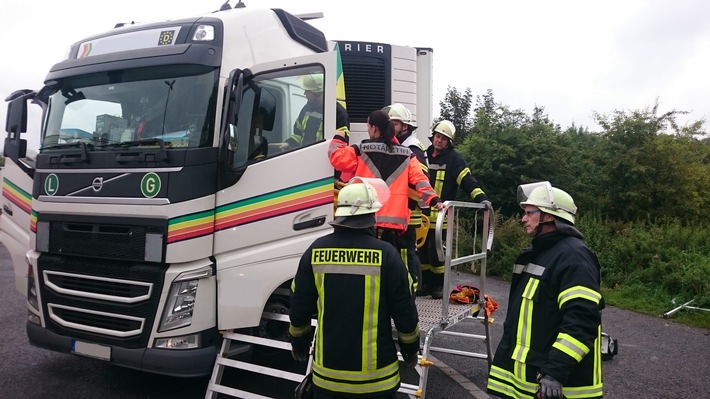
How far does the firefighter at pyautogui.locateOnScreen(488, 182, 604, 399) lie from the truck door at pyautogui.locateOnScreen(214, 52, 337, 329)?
5.67 feet

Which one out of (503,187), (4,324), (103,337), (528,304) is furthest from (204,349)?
(503,187)

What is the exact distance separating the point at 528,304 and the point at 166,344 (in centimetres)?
249

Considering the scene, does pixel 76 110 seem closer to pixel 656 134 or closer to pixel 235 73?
pixel 235 73

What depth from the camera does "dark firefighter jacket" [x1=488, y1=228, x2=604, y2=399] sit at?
7.83 feet

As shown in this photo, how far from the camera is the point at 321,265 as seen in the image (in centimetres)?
254

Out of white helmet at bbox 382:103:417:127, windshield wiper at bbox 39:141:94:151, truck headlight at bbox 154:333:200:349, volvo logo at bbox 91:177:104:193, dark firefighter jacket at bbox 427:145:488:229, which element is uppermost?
white helmet at bbox 382:103:417:127

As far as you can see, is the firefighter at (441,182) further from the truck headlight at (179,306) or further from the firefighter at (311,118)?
the truck headlight at (179,306)

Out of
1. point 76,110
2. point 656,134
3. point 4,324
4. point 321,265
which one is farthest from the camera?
point 656,134

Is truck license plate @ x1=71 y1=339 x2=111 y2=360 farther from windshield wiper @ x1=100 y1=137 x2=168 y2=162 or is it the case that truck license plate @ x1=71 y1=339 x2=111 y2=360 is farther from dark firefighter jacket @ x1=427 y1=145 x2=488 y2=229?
dark firefighter jacket @ x1=427 y1=145 x2=488 y2=229

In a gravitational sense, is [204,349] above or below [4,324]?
above

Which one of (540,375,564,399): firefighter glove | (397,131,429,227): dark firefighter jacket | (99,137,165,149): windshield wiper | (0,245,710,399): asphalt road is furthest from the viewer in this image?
(0,245,710,399): asphalt road

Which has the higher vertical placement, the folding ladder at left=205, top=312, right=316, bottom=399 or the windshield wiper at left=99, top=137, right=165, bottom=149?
the windshield wiper at left=99, top=137, right=165, bottom=149

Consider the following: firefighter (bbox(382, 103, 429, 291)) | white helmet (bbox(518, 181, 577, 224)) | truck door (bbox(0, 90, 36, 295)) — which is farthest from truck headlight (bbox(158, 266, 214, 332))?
white helmet (bbox(518, 181, 577, 224))

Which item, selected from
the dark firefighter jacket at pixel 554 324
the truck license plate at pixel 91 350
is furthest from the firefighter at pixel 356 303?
the truck license plate at pixel 91 350
